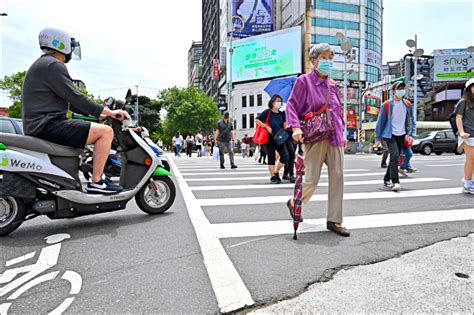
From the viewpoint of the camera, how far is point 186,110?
1914 inches

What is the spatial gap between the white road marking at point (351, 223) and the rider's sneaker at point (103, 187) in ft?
3.87

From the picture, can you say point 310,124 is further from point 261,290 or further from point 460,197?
point 460,197

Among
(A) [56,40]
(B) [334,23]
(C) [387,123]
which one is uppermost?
(B) [334,23]

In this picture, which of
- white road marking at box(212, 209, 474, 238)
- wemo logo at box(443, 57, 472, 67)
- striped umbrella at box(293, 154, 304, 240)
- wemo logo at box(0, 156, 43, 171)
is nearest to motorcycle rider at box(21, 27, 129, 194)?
wemo logo at box(0, 156, 43, 171)

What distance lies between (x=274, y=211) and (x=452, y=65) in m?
69.4

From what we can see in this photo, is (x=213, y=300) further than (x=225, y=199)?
No

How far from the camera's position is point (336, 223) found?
3412mm

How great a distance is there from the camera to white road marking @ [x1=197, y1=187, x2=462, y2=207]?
4.91 m

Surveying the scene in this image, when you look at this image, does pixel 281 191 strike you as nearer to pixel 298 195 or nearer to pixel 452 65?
pixel 298 195

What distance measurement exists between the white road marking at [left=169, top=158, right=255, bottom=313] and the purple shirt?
138 cm

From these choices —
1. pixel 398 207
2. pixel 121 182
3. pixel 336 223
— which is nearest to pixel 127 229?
pixel 121 182

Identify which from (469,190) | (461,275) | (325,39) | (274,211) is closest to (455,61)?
(325,39)

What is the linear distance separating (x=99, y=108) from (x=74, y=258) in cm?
147

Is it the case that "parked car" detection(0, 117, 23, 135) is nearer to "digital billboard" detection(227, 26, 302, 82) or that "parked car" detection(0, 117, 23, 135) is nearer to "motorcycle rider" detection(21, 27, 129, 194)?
"motorcycle rider" detection(21, 27, 129, 194)
